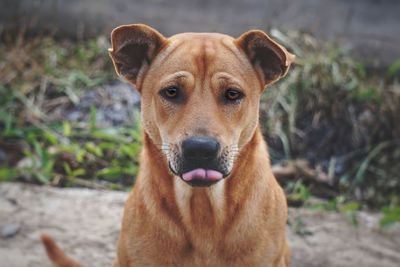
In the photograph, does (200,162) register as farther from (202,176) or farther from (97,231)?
(97,231)

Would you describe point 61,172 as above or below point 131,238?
below

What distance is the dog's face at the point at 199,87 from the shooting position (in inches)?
124

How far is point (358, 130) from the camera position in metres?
6.33

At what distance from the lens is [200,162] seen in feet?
10.2

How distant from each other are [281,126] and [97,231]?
230 cm

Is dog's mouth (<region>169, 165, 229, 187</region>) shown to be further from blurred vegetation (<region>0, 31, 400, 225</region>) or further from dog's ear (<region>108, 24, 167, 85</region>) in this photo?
blurred vegetation (<region>0, 31, 400, 225</region>)

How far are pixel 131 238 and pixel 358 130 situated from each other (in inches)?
138

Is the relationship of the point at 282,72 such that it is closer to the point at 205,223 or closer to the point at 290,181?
the point at 205,223

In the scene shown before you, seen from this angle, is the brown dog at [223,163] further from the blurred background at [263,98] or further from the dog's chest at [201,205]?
the blurred background at [263,98]

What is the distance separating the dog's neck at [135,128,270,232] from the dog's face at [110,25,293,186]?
0.31ft

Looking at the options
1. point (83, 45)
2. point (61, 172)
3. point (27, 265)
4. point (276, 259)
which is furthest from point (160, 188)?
point (83, 45)

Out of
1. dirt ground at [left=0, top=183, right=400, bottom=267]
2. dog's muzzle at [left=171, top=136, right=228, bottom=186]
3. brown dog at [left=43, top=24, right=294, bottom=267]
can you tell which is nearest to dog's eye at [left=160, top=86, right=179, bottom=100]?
brown dog at [left=43, top=24, right=294, bottom=267]

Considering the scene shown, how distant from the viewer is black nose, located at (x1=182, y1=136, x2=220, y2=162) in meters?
3.06

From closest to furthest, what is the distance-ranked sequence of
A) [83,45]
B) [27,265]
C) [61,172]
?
1. [27,265]
2. [61,172]
3. [83,45]
